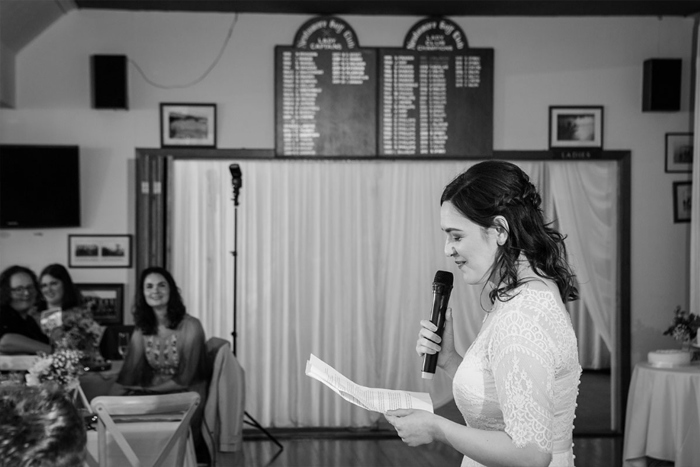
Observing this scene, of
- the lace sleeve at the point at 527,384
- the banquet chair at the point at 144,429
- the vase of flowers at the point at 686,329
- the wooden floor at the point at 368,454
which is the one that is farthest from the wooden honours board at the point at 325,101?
the lace sleeve at the point at 527,384

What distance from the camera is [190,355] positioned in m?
5.18

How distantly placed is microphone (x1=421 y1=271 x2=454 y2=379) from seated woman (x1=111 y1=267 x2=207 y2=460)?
319 cm

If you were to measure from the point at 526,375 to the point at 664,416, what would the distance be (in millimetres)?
3784

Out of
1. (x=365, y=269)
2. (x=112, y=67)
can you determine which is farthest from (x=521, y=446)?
(x=112, y=67)

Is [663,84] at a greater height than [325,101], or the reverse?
[663,84]

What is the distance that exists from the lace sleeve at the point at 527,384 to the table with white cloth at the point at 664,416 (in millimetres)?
3657

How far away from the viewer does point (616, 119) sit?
6379 mm

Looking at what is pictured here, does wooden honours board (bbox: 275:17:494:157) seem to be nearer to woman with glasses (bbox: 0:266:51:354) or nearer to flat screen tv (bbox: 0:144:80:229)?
flat screen tv (bbox: 0:144:80:229)

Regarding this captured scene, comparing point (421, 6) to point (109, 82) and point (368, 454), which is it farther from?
point (368, 454)

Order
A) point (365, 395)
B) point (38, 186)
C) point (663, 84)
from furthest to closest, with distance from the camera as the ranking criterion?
point (663, 84) → point (38, 186) → point (365, 395)

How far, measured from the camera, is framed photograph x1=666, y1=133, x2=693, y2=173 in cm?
638

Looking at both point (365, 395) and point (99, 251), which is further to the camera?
point (99, 251)

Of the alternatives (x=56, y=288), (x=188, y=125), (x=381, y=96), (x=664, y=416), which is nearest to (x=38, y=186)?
(x=56, y=288)

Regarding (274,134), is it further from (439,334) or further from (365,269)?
(439,334)
